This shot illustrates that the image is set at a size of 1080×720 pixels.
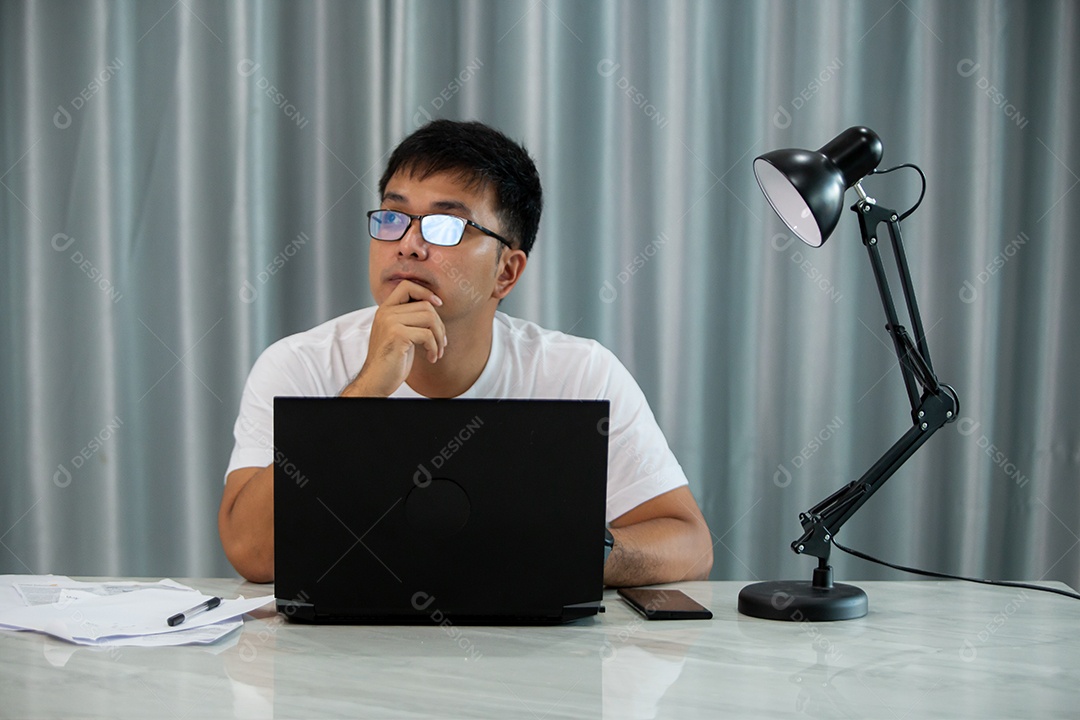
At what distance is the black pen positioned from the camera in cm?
109

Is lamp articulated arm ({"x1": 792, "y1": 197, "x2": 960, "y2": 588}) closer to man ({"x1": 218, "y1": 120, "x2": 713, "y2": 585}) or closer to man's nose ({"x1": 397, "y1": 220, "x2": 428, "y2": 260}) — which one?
man ({"x1": 218, "y1": 120, "x2": 713, "y2": 585})

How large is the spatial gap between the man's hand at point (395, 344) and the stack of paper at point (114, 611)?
1.39ft

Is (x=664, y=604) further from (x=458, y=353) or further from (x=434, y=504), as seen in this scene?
(x=458, y=353)


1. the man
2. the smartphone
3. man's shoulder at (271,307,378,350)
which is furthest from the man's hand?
the smartphone

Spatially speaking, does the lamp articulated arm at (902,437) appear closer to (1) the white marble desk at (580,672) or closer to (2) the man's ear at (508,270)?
(1) the white marble desk at (580,672)

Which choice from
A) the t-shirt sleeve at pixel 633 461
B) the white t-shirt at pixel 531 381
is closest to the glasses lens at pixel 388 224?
the white t-shirt at pixel 531 381

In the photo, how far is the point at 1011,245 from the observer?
240cm

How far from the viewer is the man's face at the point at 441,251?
5.44 feet

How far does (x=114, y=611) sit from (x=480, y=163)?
0.99 metres

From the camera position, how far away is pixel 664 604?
123cm

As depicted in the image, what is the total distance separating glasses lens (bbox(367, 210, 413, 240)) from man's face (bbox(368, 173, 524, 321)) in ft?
0.04

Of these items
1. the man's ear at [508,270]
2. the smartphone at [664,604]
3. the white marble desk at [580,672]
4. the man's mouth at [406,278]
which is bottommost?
the smartphone at [664,604]

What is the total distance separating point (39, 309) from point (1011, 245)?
2.50 m

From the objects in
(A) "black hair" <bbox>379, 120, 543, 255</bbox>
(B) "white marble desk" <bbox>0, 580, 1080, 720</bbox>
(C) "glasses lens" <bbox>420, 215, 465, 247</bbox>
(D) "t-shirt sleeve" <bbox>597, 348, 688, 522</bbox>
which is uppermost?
(A) "black hair" <bbox>379, 120, 543, 255</bbox>
